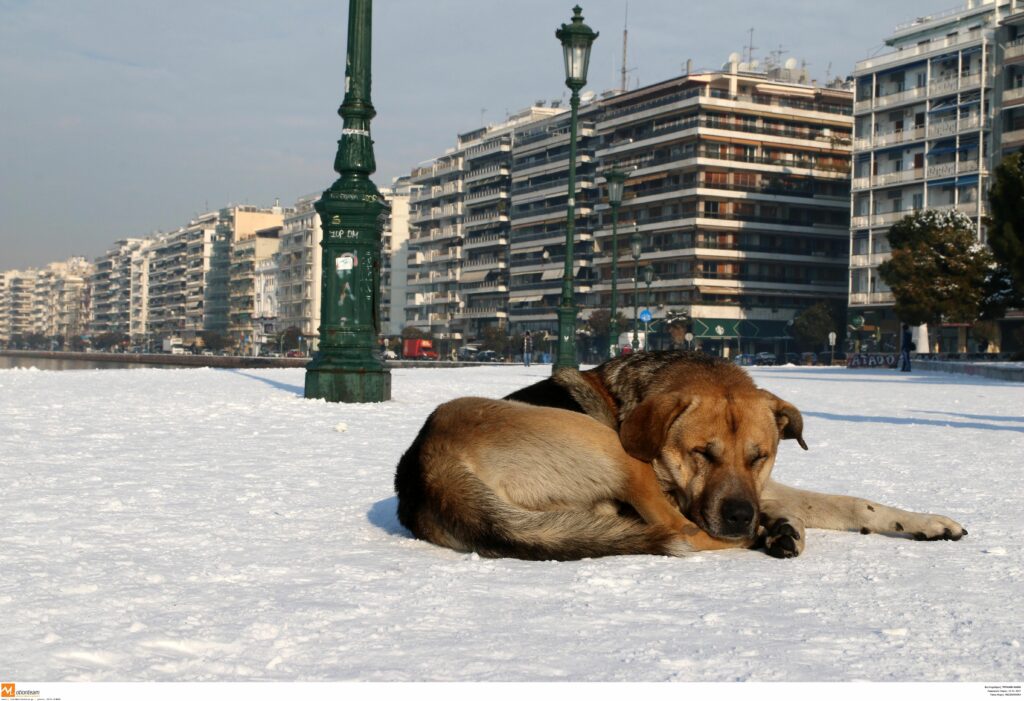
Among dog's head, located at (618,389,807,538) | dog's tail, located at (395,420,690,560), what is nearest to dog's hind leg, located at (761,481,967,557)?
dog's head, located at (618,389,807,538)

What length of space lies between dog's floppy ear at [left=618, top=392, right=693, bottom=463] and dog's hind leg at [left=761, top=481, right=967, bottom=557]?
63 centimetres

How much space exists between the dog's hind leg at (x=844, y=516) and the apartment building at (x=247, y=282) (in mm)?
162927

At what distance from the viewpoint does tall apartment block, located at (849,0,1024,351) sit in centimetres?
7325

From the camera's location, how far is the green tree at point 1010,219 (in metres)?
37.8

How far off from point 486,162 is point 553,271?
68.1ft

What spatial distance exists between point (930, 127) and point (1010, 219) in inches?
1697

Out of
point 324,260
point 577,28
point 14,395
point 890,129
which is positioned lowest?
point 14,395

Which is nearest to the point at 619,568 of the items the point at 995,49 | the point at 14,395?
the point at 14,395

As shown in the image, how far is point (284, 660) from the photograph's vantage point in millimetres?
3105

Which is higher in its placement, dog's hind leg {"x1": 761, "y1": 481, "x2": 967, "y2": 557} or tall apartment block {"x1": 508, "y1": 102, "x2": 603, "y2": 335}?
tall apartment block {"x1": 508, "y1": 102, "x2": 603, "y2": 335}

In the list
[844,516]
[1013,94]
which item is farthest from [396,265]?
[844,516]

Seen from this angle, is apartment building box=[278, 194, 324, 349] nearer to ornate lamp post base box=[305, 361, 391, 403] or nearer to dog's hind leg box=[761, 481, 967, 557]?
ornate lamp post base box=[305, 361, 391, 403]
